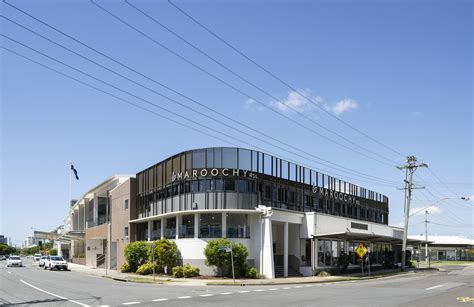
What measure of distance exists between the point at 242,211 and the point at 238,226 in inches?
58.3

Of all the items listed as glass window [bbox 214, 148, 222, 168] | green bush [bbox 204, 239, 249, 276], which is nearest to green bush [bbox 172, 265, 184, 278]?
green bush [bbox 204, 239, 249, 276]

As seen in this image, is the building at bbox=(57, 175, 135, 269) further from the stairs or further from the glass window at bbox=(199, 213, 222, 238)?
the stairs

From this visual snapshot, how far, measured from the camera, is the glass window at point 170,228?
42.2 metres

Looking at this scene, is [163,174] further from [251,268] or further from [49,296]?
[49,296]

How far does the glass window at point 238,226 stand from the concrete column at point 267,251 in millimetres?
1561

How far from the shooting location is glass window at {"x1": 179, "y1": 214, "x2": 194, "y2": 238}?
40156 mm

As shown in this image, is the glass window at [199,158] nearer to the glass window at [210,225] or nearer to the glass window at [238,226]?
the glass window at [210,225]

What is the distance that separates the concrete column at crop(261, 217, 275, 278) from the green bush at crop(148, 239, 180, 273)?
22.2ft

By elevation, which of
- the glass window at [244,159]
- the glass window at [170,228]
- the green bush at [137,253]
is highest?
the glass window at [244,159]

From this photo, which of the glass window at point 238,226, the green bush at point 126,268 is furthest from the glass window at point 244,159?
the green bush at point 126,268

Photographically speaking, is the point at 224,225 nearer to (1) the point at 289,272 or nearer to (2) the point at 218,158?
(2) the point at 218,158

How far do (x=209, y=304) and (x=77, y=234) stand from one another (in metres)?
60.9

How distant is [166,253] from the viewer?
3978 cm

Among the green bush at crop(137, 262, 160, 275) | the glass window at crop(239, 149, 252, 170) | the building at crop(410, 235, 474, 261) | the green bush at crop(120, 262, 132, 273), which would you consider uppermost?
the glass window at crop(239, 149, 252, 170)
